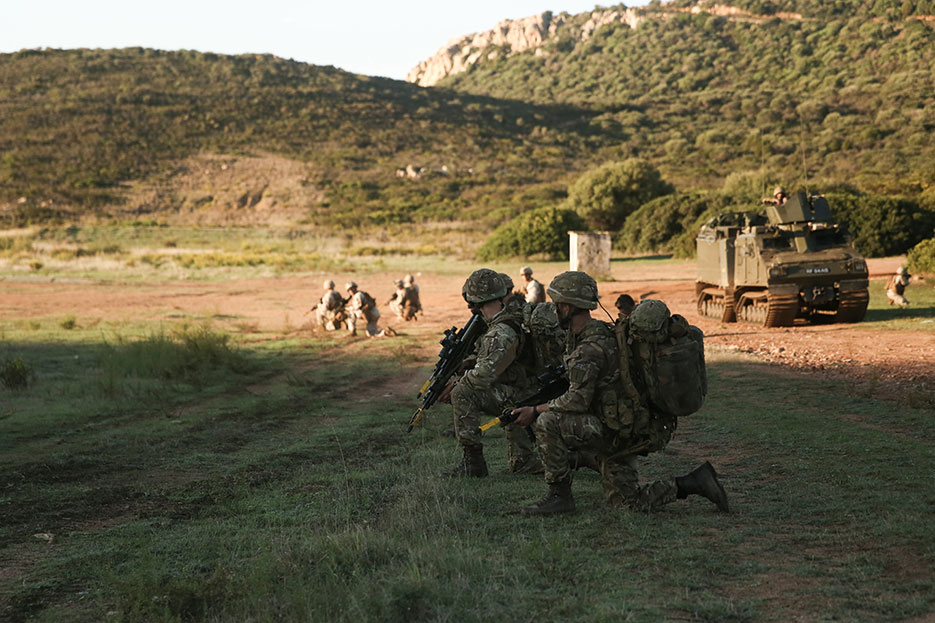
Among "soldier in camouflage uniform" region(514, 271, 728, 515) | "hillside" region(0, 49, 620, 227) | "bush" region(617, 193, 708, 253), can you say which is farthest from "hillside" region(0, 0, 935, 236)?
"soldier in camouflage uniform" region(514, 271, 728, 515)

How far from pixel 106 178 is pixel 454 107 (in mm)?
40753

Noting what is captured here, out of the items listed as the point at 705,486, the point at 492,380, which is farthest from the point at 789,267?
the point at 705,486

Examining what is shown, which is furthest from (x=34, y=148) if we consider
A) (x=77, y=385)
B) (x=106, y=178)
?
(x=77, y=385)

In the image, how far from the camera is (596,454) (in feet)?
21.1

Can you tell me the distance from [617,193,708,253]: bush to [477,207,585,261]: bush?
489 cm

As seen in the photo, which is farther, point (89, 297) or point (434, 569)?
point (89, 297)

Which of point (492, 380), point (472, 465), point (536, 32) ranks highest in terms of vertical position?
point (536, 32)

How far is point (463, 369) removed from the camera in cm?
791

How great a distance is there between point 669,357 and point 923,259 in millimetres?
24494

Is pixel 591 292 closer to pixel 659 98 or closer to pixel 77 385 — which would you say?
pixel 77 385

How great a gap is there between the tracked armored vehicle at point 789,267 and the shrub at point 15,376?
13636 mm

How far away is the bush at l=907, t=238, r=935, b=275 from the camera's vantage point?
26.7m

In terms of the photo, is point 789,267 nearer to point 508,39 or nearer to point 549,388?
point 549,388

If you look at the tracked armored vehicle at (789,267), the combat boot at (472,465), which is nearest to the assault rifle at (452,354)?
the combat boot at (472,465)
